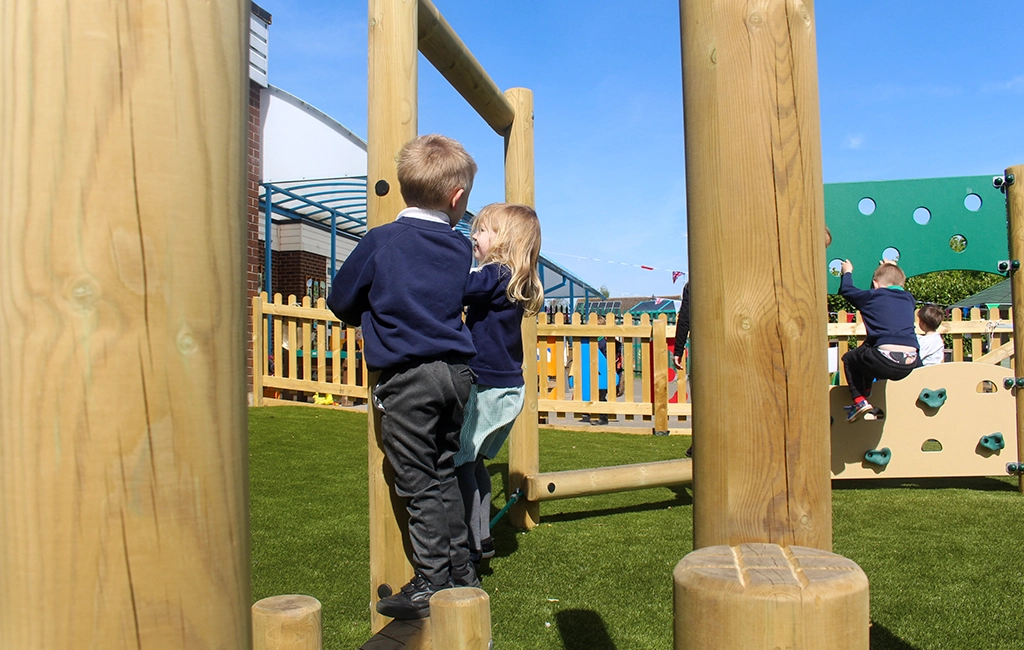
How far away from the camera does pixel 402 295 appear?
2.14 metres

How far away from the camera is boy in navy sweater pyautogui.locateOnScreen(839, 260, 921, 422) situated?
482 cm

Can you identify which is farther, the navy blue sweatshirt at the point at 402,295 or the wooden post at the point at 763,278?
the navy blue sweatshirt at the point at 402,295

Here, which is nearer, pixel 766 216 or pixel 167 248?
pixel 167 248

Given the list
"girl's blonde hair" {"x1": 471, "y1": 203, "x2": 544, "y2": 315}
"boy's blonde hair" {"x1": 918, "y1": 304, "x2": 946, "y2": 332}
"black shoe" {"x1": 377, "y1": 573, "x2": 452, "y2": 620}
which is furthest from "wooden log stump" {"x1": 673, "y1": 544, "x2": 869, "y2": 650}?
"boy's blonde hair" {"x1": 918, "y1": 304, "x2": 946, "y2": 332}

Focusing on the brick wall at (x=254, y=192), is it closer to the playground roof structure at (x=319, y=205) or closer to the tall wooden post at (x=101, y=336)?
the playground roof structure at (x=319, y=205)

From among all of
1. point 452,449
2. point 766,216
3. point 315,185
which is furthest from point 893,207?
point 315,185

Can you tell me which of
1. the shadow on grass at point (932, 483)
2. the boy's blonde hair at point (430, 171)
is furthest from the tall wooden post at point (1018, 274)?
the boy's blonde hair at point (430, 171)

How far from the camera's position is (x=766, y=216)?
4.06ft

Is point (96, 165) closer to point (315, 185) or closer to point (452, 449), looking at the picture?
point (452, 449)

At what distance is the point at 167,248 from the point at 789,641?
2.94 feet

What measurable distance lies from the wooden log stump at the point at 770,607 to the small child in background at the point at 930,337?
685 cm

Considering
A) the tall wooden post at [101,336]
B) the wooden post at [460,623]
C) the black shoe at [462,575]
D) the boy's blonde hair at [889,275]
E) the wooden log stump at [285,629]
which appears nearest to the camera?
the tall wooden post at [101,336]

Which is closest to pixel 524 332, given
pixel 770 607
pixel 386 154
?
pixel 386 154

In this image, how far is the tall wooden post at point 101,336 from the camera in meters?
0.72
